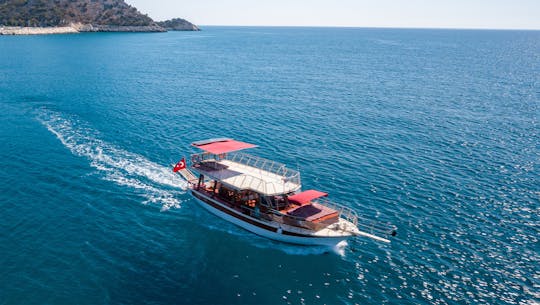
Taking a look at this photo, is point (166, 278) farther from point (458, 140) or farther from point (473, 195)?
point (458, 140)

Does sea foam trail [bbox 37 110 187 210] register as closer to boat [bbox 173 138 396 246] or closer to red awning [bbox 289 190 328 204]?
boat [bbox 173 138 396 246]

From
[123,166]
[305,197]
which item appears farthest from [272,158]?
[123,166]

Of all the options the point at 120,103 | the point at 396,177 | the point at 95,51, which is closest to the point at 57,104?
the point at 120,103

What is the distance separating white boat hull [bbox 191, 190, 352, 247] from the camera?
132ft

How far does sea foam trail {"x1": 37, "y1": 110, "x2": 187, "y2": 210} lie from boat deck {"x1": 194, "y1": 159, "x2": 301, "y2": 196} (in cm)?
663

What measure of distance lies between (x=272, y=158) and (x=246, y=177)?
1814 centimetres

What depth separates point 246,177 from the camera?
4594 centimetres

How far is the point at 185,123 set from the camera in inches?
3191

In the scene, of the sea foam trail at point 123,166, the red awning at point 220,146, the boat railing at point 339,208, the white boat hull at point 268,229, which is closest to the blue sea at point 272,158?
the sea foam trail at point 123,166

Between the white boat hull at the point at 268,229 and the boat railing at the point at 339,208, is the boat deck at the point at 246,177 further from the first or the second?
the boat railing at the point at 339,208

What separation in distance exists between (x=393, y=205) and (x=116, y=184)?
39696 mm

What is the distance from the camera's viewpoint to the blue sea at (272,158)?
34.7 metres

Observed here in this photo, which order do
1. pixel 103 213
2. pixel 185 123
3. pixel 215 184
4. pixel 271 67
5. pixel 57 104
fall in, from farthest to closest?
1. pixel 271 67
2. pixel 57 104
3. pixel 185 123
4. pixel 215 184
5. pixel 103 213

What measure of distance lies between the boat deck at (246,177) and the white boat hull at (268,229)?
3.39 meters
